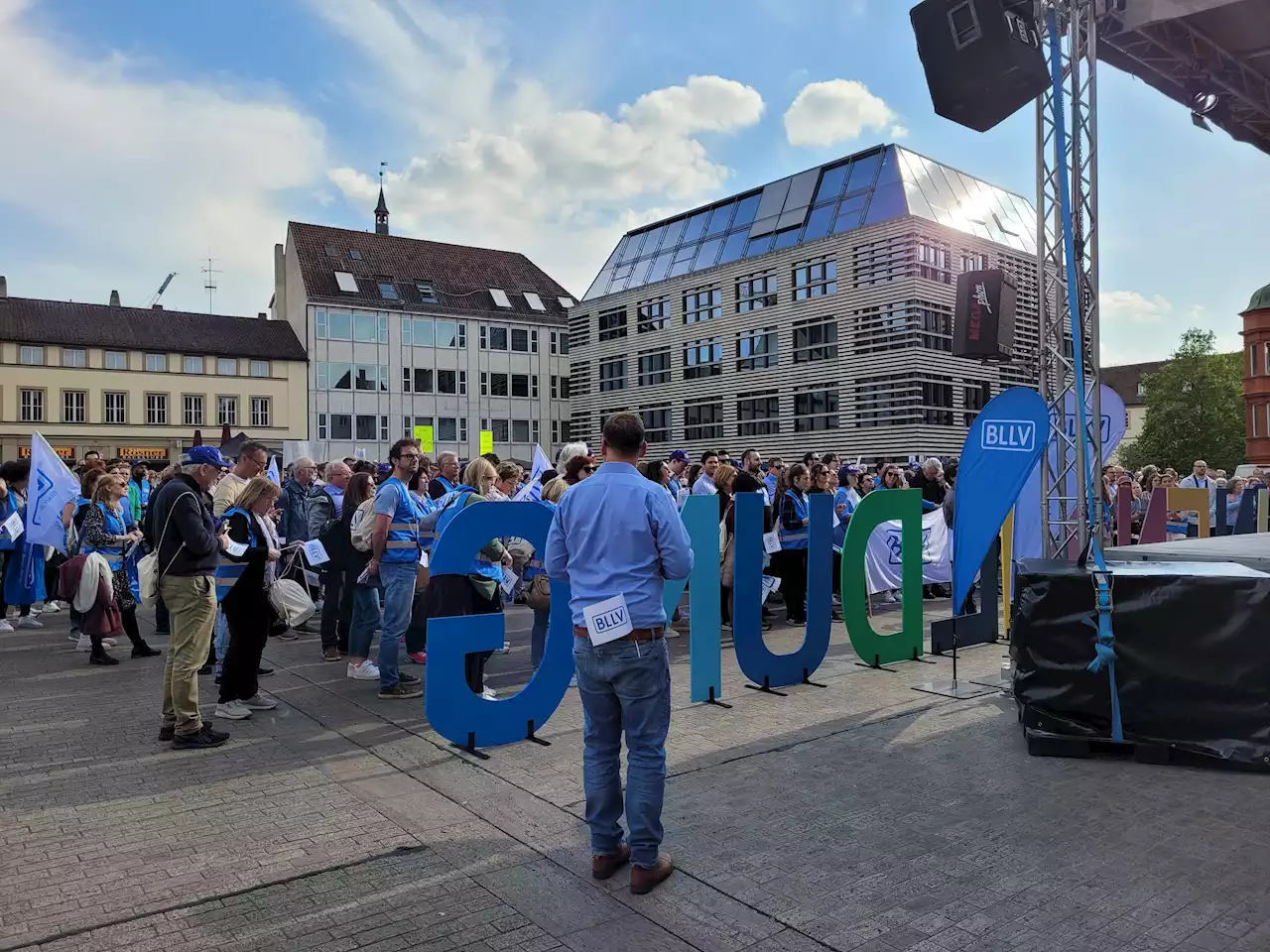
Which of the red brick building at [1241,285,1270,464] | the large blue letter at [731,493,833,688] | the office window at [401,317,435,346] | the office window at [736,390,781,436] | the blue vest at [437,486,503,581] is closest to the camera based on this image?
the blue vest at [437,486,503,581]

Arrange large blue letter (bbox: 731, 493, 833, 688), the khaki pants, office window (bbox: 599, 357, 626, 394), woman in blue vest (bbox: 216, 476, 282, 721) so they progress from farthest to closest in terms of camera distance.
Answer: office window (bbox: 599, 357, 626, 394)
large blue letter (bbox: 731, 493, 833, 688)
woman in blue vest (bbox: 216, 476, 282, 721)
the khaki pants

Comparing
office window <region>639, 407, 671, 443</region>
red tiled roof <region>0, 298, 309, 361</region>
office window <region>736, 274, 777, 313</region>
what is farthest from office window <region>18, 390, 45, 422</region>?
office window <region>736, 274, 777, 313</region>

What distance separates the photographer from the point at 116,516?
31.0 feet

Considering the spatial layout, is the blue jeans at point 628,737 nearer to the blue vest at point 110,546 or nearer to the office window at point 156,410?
the blue vest at point 110,546

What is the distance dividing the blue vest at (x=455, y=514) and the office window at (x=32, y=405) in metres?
47.1

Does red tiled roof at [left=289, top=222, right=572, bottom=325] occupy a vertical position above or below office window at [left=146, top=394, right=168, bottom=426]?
above

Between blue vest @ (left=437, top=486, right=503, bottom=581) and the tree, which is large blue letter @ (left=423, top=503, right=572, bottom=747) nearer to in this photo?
blue vest @ (left=437, top=486, right=503, bottom=581)

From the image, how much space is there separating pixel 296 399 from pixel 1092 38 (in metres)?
49.2

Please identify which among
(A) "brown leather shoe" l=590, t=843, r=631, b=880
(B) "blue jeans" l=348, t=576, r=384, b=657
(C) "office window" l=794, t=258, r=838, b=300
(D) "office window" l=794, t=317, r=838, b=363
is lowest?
(A) "brown leather shoe" l=590, t=843, r=631, b=880

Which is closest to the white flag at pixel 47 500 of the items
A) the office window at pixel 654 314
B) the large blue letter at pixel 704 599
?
the large blue letter at pixel 704 599

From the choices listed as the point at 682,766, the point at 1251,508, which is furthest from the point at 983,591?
the point at 1251,508

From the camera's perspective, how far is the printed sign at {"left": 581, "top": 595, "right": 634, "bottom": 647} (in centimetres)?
403

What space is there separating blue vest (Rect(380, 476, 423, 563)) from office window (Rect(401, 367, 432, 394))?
4694 cm

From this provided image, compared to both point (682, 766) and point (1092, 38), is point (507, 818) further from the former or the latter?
point (1092, 38)
